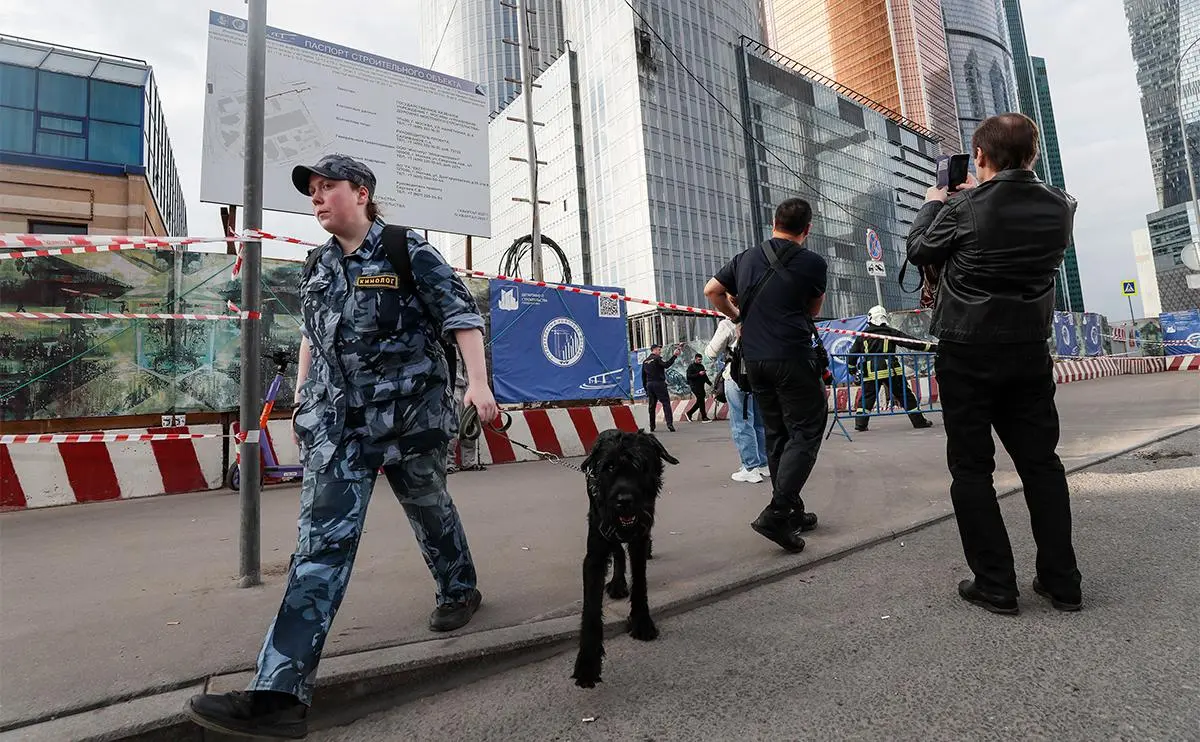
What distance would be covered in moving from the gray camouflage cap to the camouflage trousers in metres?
1.09

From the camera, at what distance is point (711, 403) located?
17.9 meters

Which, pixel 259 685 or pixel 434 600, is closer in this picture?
pixel 259 685

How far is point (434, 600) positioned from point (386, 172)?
8012 millimetres

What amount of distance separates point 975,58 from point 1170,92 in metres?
110

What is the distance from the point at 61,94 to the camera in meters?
22.4

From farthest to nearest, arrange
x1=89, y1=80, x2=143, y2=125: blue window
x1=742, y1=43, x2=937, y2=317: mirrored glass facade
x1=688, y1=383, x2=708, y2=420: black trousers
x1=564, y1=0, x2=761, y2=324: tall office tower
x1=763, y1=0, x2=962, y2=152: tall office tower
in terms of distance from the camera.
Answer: x1=763, y1=0, x2=962, y2=152: tall office tower → x1=742, y1=43, x2=937, y2=317: mirrored glass facade → x1=564, y1=0, x2=761, y2=324: tall office tower → x1=89, y1=80, x2=143, y2=125: blue window → x1=688, y1=383, x2=708, y2=420: black trousers

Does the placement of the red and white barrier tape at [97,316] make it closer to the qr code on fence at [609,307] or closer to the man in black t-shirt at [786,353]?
the man in black t-shirt at [786,353]

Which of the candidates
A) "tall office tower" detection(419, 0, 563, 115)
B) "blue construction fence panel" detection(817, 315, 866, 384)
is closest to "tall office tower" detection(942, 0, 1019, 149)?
"tall office tower" detection(419, 0, 563, 115)

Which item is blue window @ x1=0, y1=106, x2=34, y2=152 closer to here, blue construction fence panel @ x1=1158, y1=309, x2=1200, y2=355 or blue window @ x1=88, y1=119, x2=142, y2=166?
blue window @ x1=88, y1=119, x2=142, y2=166

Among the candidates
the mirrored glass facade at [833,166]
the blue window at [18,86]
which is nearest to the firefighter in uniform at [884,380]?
the blue window at [18,86]

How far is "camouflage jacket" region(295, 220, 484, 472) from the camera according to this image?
2105mm

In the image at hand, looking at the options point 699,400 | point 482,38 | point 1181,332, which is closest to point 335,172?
point 699,400

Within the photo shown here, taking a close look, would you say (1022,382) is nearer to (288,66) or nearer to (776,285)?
(776,285)

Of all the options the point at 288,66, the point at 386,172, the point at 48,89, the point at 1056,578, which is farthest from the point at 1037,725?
the point at 48,89
